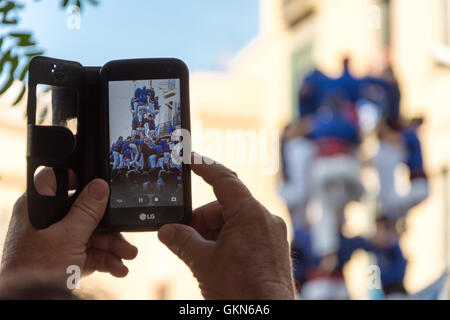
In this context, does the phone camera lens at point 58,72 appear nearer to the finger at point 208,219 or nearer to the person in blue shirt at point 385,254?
the finger at point 208,219

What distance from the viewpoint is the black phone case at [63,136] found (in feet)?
3.17

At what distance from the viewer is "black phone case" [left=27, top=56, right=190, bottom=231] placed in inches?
38.0

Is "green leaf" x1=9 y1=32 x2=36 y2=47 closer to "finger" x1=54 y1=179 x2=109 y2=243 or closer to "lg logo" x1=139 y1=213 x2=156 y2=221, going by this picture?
"finger" x1=54 y1=179 x2=109 y2=243

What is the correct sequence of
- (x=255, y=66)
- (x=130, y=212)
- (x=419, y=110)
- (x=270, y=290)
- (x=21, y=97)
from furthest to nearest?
(x=255, y=66) < (x=419, y=110) < (x=130, y=212) < (x=21, y=97) < (x=270, y=290)

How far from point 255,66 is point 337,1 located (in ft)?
6.10

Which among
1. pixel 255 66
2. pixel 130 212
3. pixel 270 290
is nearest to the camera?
pixel 270 290

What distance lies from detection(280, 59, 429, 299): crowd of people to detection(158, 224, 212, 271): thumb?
2725 millimetres

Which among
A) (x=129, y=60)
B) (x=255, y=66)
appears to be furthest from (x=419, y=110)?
(x=129, y=60)

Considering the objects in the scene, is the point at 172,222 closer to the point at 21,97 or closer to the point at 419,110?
the point at 21,97

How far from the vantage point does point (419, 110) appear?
479 cm

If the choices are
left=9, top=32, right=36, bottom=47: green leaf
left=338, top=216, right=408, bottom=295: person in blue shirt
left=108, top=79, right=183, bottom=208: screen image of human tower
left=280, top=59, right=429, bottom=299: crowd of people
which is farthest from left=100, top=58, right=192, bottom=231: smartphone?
left=338, top=216, right=408, bottom=295: person in blue shirt

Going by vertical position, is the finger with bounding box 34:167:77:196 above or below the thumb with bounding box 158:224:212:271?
above

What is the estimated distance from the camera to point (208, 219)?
109 centimetres
